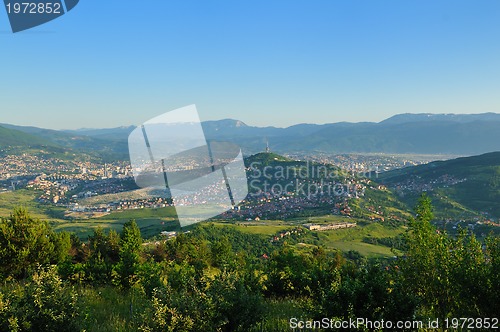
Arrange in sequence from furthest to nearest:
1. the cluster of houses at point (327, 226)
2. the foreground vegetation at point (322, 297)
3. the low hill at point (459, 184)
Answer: the low hill at point (459, 184), the cluster of houses at point (327, 226), the foreground vegetation at point (322, 297)

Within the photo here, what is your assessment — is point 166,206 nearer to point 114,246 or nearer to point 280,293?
point 114,246

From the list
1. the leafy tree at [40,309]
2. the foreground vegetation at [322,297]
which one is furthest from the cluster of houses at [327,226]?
the leafy tree at [40,309]

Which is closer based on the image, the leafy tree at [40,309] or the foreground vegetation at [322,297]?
the leafy tree at [40,309]

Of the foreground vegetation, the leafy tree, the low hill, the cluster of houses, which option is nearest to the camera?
the leafy tree

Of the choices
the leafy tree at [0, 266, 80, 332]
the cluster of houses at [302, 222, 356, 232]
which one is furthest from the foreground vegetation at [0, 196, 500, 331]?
the cluster of houses at [302, 222, 356, 232]

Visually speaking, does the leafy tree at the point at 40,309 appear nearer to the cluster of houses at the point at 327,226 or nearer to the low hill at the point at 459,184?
the cluster of houses at the point at 327,226

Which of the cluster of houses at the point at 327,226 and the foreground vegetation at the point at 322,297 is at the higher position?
the foreground vegetation at the point at 322,297

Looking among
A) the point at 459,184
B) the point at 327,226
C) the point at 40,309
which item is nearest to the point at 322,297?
the point at 40,309

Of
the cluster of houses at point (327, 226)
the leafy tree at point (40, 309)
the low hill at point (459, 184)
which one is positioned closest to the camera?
the leafy tree at point (40, 309)

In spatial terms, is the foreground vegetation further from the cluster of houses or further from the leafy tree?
the cluster of houses
